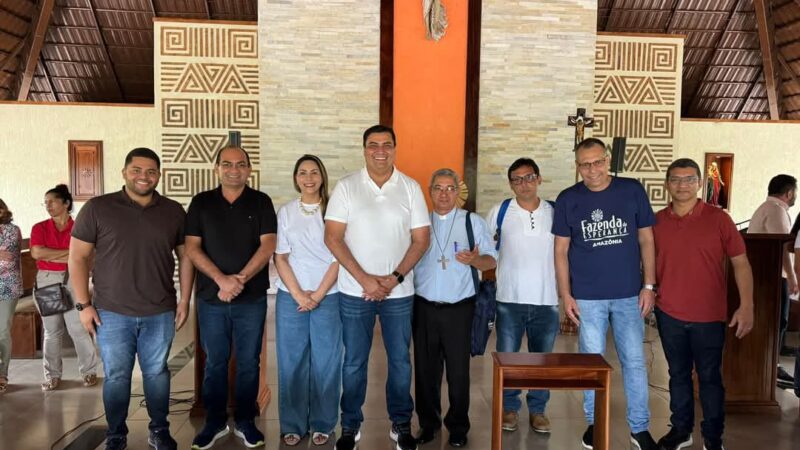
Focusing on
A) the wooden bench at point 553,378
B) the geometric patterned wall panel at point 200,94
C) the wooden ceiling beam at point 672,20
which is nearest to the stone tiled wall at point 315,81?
the geometric patterned wall panel at point 200,94

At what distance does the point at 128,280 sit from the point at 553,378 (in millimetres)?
1965

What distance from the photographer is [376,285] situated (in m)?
2.73

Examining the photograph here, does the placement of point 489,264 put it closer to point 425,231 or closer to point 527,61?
point 425,231

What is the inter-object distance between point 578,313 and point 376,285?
100cm

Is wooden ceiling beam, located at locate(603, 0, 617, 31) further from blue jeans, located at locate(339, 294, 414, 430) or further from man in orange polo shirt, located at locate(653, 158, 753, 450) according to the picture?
blue jeans, located at locate(339, 294, 414, 430)

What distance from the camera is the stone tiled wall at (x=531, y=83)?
6.84 metres

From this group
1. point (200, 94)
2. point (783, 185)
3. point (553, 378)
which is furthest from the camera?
point (200, 94)

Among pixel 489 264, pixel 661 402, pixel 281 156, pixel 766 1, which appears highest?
pixel 766 1

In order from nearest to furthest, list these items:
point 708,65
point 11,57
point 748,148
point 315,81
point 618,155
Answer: point 618,155, point 315,81, point 11,57, point 748,148, point 708,65

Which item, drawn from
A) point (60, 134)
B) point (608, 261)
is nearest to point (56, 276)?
point (608, 261)

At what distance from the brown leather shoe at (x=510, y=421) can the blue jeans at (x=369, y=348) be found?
61 centimetres

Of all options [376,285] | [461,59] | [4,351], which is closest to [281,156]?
[461,59]

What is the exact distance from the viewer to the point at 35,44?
11344mm

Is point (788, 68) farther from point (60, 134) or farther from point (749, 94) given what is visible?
point (60, 134)
